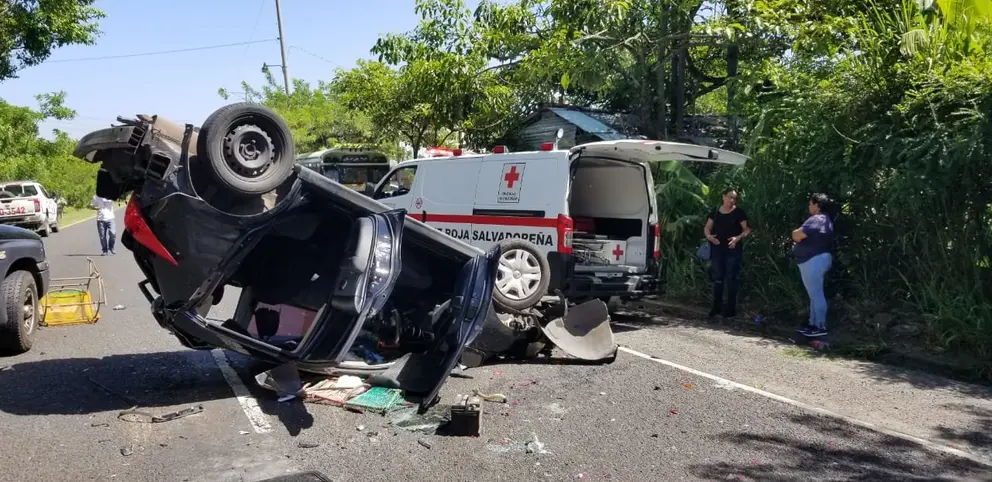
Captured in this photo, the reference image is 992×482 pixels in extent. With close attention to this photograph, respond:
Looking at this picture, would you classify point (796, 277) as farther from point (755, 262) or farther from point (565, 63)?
point (565, 63)

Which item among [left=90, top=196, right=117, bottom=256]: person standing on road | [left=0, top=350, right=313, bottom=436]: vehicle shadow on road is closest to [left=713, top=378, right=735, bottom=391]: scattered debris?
[left=0, top=350, right=313, bottom=436]: vehicle shadow on road

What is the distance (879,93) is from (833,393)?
143 inches

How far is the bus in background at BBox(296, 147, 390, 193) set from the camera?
2434cm

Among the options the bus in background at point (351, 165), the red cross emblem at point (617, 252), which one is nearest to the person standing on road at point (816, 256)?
the red cross emblem at point (617, 252)

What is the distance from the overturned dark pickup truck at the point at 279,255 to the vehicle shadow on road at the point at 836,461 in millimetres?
1981

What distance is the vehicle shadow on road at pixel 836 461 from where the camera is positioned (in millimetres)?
4473

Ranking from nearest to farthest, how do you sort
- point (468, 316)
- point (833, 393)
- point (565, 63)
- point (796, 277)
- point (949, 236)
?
1. point (468, 316)
2. point (833, 393)
3. point (949, 236)
4. point (796, 277)
5. point (565, 63)

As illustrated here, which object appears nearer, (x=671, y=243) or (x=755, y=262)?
(x=755, y=262)

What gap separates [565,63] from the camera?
12141mm

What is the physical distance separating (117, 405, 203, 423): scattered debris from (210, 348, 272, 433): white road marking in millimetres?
338

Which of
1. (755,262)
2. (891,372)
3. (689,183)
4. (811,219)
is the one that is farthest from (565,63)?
(891,372)

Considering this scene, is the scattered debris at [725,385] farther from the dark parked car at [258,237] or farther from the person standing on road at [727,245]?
the person standing on road at [727,245]

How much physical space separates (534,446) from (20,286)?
4972 millimetres

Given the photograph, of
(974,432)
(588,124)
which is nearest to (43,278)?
(974,432)
